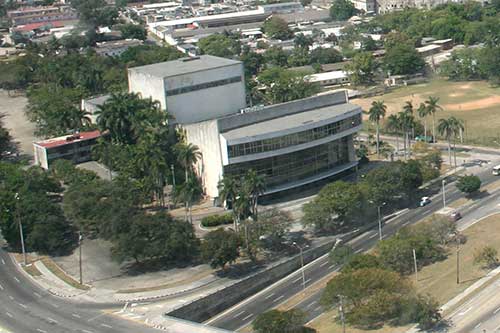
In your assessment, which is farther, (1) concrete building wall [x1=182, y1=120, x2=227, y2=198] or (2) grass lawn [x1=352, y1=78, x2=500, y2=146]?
(2) grass lawn [x1=352, y1=78, x2=500, y2=146]

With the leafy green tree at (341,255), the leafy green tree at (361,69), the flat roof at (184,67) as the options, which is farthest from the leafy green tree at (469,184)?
the leafy green tree at (361,69)

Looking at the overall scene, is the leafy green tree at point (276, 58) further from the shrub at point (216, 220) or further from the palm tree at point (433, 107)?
the shrub at point (216, 220)

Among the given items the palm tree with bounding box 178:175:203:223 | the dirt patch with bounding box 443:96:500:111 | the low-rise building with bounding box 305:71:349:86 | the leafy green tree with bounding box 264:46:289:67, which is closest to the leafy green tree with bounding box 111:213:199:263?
the palm tree with bounding box 178:175:203:223

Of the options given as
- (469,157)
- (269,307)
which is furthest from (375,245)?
(469,157)

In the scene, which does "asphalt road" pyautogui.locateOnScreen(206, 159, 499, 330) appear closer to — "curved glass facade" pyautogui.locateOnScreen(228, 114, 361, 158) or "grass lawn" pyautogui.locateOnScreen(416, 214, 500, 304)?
"grass lawn" pyautogui.locateOnScreen(416, 214, 500, 304)

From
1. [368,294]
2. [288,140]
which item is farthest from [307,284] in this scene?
[288,140]

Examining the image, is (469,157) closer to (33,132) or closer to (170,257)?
(170,257)

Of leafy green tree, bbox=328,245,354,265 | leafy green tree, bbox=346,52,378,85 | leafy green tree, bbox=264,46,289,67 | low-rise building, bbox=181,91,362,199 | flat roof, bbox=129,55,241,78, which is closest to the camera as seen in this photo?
leafy green tree, bbox=328,245,354,265

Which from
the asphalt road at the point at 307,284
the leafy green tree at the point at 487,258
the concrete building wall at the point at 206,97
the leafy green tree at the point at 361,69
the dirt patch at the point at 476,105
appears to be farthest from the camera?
the leafy green tree at the point at 361,69
